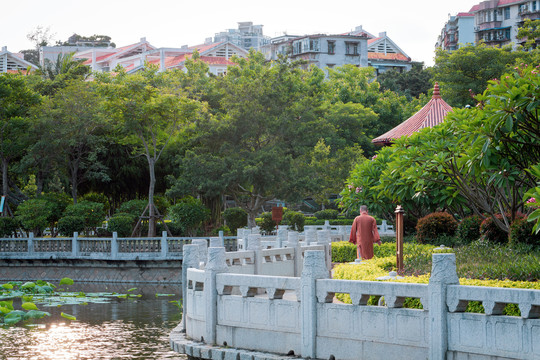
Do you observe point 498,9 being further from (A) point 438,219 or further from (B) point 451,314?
(B) point 451,314

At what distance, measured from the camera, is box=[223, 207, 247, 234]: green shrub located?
4081 centimetres

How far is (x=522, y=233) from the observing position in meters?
19.0

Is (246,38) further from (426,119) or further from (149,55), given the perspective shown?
(426,119)

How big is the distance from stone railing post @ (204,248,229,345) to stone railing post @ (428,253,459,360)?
4299mm

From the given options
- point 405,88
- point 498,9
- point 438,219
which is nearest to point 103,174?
point 438,219

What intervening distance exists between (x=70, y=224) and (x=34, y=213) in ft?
6.50

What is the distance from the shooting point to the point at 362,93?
194ft

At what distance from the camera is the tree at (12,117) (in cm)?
3897

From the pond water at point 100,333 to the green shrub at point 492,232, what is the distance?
8.62 meters

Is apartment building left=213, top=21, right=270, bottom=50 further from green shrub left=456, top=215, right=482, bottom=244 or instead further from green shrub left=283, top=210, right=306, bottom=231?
green shrub left=456, top=215, right=482, bottom=244

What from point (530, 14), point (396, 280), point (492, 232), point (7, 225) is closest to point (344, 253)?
point (492, 232)

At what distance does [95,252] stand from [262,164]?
30.3 ft

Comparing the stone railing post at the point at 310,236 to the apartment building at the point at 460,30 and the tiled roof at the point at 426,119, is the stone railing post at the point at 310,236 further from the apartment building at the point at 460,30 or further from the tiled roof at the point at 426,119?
the apartment building at the point at 460,30

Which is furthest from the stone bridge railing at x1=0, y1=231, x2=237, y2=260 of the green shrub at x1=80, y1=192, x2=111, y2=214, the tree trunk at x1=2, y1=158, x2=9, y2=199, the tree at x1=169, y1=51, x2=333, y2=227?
Result: the green shrub at x1=80, y1=192, x2=111, y2=214
